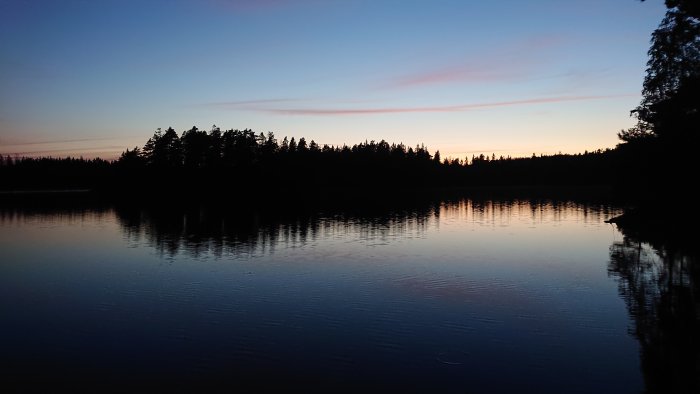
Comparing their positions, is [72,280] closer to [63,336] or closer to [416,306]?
[63,336]

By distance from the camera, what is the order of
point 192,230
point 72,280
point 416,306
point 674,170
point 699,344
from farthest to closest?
point 192,230 → point 674,170 → point 72,280 → point 416,306 → point 699,344

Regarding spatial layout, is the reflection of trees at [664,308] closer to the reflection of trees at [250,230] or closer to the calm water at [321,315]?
the calm water at [321,315]

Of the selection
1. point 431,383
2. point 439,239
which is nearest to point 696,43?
point 439,239

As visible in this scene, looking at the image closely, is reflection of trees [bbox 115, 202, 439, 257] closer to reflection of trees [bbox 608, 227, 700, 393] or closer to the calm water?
the calm water

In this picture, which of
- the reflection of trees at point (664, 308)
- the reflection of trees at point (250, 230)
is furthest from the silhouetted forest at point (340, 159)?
the reflection of trees at point (250, 230)

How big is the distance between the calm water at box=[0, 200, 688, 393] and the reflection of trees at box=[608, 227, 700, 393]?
1.55 feet

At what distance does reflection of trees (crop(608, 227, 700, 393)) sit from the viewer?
1424 centimetres

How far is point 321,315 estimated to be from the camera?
2047 centimetres

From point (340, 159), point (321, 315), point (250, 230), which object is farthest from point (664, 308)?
point (340, 159)

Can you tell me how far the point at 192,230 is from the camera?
2073 inches

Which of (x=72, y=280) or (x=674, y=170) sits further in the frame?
(x=674, y=170)

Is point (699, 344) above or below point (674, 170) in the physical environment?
below

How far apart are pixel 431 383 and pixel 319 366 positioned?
10.6ft

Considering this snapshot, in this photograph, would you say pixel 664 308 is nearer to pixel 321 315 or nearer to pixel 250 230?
pixel 321 315
